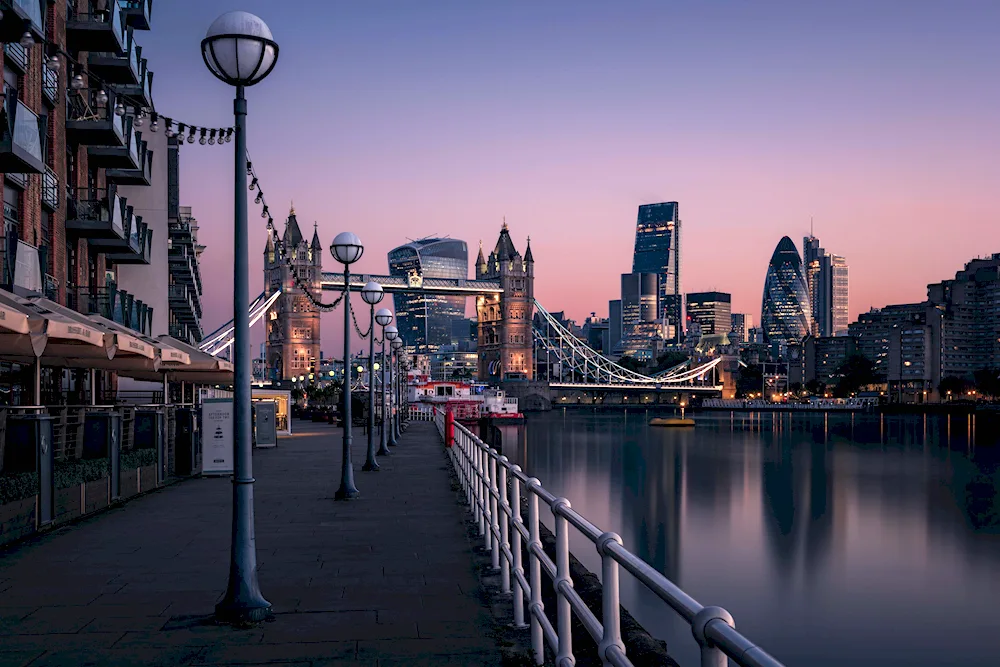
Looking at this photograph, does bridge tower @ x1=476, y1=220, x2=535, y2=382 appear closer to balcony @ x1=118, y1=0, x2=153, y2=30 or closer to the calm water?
the calm water

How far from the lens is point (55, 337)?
1262 centimetres

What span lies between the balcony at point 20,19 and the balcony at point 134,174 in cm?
1273

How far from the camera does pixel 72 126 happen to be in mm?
27594

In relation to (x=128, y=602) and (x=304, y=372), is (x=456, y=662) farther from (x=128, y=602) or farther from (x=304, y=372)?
(x=304, y=372)

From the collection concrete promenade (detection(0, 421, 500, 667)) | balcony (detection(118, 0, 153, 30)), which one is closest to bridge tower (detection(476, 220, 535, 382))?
balcony (detection(118, 0, 153, 30))

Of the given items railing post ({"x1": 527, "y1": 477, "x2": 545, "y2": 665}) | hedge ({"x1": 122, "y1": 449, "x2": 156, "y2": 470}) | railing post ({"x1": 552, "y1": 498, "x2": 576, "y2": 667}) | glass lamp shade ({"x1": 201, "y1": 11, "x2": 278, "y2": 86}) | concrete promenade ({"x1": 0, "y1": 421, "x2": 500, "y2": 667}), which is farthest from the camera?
hedge ({"x1": 122, "y1": 449, "x2": 156, "y2": 470})

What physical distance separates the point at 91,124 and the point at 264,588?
71.7ft

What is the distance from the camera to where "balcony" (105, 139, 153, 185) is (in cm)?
3534

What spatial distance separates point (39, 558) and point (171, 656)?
16.0ft

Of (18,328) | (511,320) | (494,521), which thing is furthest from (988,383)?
(18,328)

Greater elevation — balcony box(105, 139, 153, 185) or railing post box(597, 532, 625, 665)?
balcony box(105, 139, 153, 185)

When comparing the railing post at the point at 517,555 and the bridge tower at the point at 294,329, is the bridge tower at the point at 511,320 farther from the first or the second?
the railing post at the point at 517,555

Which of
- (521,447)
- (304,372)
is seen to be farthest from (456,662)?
(304,372)

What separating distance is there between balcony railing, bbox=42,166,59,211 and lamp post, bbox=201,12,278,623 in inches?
775
